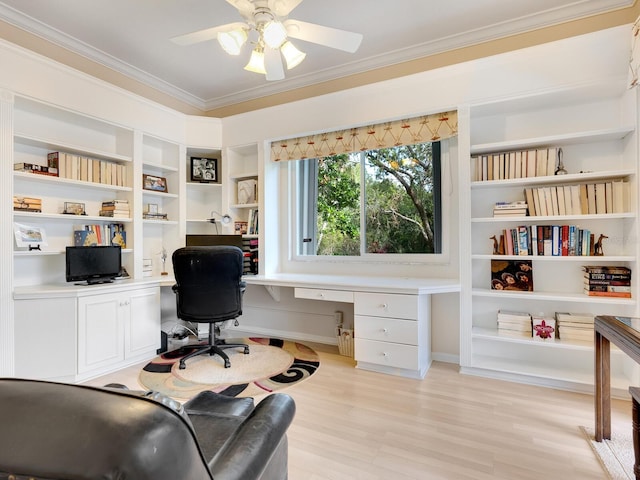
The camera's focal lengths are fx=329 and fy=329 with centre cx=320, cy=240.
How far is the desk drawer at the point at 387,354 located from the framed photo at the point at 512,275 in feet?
2.94

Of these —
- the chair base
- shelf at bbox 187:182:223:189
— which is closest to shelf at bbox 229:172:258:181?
shelf at bbox 187:182:223:189

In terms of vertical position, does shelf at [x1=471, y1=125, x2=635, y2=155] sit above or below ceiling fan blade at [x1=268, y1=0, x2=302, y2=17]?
below

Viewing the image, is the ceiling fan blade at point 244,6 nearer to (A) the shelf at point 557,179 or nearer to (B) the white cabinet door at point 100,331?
(A) the shelf at point 557,179

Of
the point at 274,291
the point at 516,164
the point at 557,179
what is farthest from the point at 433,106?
the point at 274,291

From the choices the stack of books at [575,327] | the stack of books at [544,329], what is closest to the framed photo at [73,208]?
the stack of books at [544,329]

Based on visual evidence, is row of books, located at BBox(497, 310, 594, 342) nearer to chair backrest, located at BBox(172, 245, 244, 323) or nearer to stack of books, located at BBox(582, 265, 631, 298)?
stack of books, located at BBox(582, 265, 631, 298)

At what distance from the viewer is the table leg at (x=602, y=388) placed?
1.71 m

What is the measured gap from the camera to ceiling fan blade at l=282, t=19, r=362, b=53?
6.22ft

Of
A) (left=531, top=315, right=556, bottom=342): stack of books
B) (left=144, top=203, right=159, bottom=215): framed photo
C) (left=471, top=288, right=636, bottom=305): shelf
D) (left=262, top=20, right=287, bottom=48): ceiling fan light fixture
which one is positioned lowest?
(left=531, top=315, right=556, bottom=342): stack of books

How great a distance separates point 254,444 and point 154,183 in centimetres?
326

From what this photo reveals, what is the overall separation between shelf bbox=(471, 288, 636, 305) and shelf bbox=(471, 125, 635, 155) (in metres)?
1.13

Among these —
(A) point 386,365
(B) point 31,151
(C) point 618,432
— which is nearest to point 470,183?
(A) point 386,365

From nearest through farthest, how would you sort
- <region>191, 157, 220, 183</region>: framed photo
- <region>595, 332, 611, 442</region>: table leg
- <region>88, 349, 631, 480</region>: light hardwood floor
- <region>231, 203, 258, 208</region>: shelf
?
<region>88, 349, 631, 480</region>: light hardwood floor
<region>595, 332, 611, 442</region>: table leg
<region>231, 203, 258, 208</region>: shelf
<region>191, 157, 220, 183</region>: framed photo

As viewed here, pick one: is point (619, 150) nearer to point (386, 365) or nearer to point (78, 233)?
point (386, 365)
